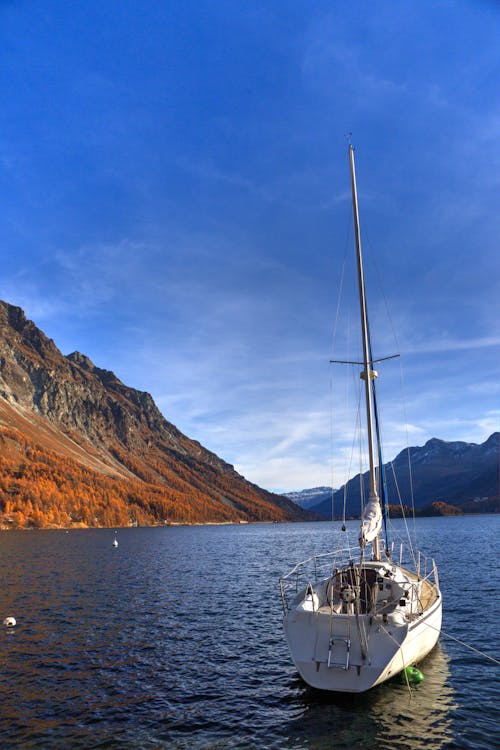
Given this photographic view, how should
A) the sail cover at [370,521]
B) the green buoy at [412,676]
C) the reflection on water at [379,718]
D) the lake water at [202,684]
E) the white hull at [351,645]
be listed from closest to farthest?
the reflection on water at [379,718], the lake water at [202,684], the white hull at [351,645], the green buoy at [412,676], the sail cover at [370,521]

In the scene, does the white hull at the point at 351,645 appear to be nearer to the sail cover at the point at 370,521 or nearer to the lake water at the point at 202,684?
the lake water at the point at 202,684

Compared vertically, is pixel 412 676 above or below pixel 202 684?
above

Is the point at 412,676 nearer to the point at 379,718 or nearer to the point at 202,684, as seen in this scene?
the point at 379,718

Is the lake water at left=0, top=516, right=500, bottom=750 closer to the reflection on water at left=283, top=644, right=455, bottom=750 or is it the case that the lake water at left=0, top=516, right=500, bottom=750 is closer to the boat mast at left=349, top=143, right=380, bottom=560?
the reflection on water at left=283, top=644, right=455, bottom=750

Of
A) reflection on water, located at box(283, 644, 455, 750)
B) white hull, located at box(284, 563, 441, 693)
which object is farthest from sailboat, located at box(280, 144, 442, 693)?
reflection on water, located at box(283, 644, 455, 750)

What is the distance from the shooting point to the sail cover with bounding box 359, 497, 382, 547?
2139cm

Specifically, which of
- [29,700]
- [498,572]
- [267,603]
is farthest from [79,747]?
[498,572]

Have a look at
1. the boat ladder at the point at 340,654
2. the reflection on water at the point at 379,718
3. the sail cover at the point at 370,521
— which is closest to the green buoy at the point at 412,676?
the reflection on water at the point at 379,718

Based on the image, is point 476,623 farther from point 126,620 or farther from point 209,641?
point 126,620

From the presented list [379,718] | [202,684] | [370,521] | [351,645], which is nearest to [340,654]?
[351,645]

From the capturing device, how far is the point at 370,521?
22.4 m

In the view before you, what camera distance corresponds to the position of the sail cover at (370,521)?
70.2 ft

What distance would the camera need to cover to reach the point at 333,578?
21.2 m

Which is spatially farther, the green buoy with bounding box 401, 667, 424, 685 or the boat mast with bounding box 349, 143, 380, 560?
the boat mast with bounding box 349, 143, 380, 560
